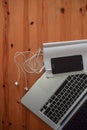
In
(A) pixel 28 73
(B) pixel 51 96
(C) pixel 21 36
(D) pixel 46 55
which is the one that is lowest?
(B) pixel 51 96

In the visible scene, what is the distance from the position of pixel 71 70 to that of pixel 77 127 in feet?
1.17

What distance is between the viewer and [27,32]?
63.1 inches

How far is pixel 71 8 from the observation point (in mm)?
1611

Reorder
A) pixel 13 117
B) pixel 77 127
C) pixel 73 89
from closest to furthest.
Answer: pixel 77 127
pixel 73 89
pixel 13 117

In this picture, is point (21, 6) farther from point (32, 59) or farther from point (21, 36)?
point (32, 59)

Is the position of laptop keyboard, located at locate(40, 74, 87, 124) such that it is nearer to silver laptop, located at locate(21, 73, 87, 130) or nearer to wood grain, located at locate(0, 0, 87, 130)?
silver laptop, located at locate(21, 73, 87, 130)

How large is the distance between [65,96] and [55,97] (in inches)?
2.6

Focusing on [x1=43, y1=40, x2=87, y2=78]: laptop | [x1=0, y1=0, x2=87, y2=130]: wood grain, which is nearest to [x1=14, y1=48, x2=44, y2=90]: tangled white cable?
[x1=0, y1=0, x2=87, y2=130]: wood grain

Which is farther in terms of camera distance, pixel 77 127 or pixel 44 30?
pixel 44 30

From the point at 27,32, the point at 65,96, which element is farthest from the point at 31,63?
the point at 65,96

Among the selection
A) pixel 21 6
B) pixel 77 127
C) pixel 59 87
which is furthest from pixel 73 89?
pixel 21 6

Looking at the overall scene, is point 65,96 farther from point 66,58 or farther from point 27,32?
point 27,32

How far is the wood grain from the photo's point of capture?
1.59m

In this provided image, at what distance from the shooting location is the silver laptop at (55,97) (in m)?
1.52
